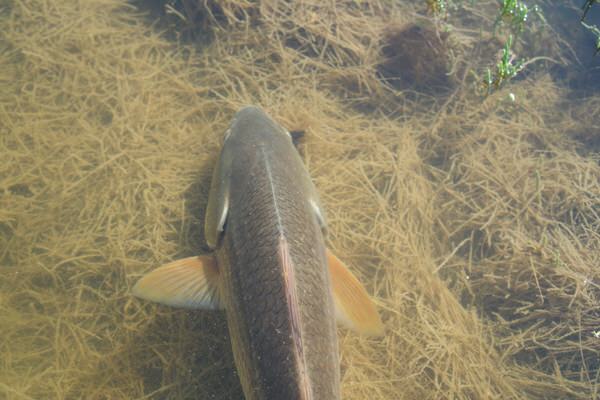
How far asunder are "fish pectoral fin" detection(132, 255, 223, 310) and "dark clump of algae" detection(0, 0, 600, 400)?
487mm

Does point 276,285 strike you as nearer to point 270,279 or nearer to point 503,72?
point 270,279

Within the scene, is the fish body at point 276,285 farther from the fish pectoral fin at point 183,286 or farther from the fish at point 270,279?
the fish pectoral fin at point 183,286

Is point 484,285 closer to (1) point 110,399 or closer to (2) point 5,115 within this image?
(1) point 110,399

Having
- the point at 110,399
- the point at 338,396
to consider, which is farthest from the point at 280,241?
the point at 110,399

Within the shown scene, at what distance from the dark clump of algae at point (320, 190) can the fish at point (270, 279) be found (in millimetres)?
607

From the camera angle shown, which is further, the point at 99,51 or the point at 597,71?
the point at 597,71

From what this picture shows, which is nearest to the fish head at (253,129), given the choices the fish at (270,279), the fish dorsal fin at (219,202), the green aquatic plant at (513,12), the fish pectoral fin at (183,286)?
the fish at (270,279)

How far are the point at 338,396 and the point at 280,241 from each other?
1.15 metres

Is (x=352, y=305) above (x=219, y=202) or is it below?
below

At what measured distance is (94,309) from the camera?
454 centimetres

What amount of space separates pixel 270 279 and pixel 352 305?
1.14 metres

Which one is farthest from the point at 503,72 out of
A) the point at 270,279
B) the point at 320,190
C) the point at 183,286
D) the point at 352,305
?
the point at 183,286

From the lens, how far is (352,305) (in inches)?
161

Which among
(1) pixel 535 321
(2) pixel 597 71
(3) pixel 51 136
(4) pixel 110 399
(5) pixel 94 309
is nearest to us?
(4) pixel 110 399
